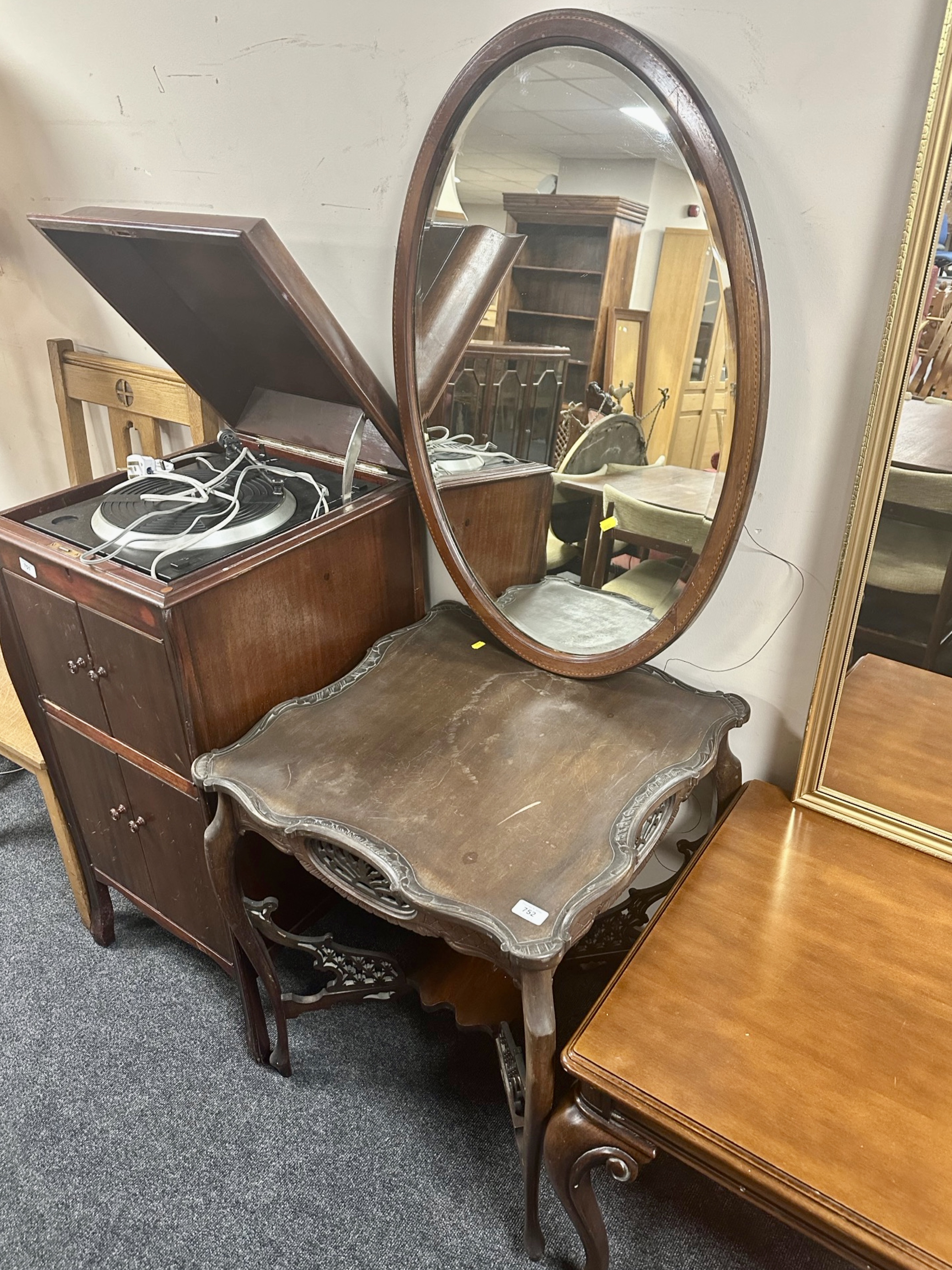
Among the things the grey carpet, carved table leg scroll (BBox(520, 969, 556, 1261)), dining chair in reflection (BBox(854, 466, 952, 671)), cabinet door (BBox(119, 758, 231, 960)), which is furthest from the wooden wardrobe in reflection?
the grey carpet

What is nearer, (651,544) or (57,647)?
(651,544)

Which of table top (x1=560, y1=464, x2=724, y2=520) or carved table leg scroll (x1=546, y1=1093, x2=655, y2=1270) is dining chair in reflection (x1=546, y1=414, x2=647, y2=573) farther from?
carved table leg scroll (x1=546, y1=1093, x2=655, y2=1270)

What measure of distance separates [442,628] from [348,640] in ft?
0.57

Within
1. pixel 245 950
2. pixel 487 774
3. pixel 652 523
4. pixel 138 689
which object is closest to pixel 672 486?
pixel 652 523

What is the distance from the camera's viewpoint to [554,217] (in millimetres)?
1062

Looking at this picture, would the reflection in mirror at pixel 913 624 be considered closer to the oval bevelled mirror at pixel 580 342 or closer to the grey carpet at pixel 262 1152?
the oval bevelled mirror at pixel 580 342

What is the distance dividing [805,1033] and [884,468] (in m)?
0.67

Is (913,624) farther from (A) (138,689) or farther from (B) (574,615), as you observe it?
(A) (138,689)

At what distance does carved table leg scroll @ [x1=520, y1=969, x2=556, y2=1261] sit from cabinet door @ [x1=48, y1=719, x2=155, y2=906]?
0.82m

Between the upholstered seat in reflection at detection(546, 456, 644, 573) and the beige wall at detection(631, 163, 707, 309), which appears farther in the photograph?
the upholstered seat in reflection at detection(546, 456, 644, 573)

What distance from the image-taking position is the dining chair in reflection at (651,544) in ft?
3.61

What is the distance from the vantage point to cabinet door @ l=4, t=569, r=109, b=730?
4.03 feet

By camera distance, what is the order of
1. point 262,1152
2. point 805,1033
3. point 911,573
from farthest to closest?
point 262,1152 → point 911,573 → point 805,1033

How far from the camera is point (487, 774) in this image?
1.09 metres
